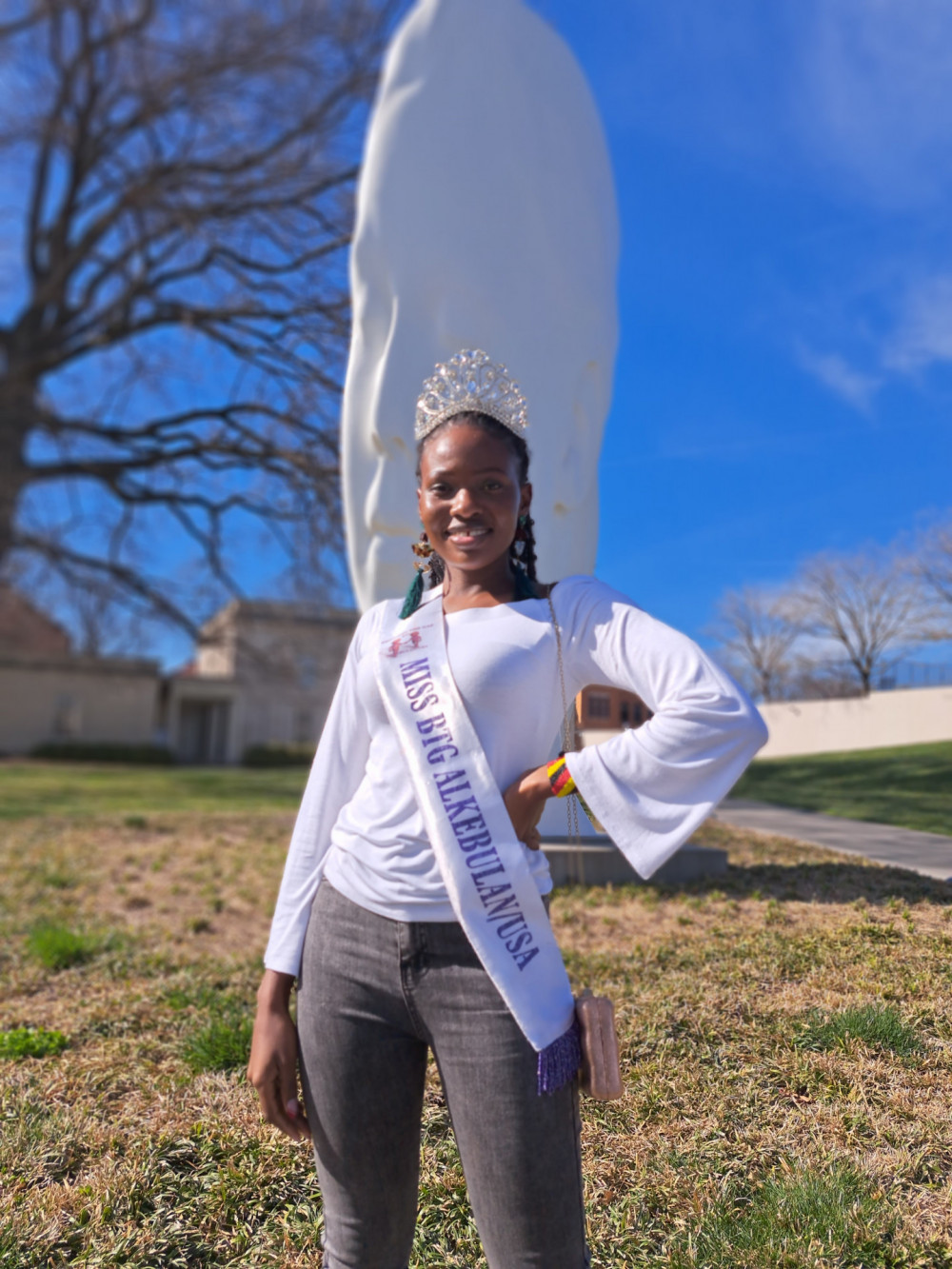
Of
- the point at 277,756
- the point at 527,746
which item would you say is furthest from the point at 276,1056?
the point at 277,756

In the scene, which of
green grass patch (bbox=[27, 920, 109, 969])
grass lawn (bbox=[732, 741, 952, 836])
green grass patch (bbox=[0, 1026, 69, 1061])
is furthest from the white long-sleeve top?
green grass patch (bbox=[27, 920, 109, 969])

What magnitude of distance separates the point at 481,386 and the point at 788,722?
2.06 metres

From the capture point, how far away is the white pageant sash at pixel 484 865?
4.62 ft

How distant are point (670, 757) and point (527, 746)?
261mm

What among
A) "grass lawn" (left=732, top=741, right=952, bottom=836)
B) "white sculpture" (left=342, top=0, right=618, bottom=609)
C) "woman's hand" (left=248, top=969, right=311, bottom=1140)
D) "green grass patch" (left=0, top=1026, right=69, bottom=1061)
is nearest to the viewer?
"woman's hand" (left=248, top=969, right=311, bottom=1140)

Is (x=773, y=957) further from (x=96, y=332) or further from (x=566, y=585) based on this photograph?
(x=96, y=332)

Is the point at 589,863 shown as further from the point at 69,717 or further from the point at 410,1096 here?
the point at 69,717

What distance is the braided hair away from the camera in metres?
1.64

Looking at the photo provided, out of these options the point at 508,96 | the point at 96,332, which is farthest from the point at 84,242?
the point at 508,96

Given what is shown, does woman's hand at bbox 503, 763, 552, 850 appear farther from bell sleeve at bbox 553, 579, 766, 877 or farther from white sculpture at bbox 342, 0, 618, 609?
white sculpture at bbox 342, 0, 618, 609

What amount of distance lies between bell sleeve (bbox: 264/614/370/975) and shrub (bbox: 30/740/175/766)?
85.8ft

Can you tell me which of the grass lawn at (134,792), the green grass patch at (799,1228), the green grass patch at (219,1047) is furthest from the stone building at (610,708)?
the grass lawn at (134,792)

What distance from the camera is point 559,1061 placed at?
1404 millimetres

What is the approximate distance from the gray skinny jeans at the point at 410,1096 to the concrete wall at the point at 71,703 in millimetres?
26712
